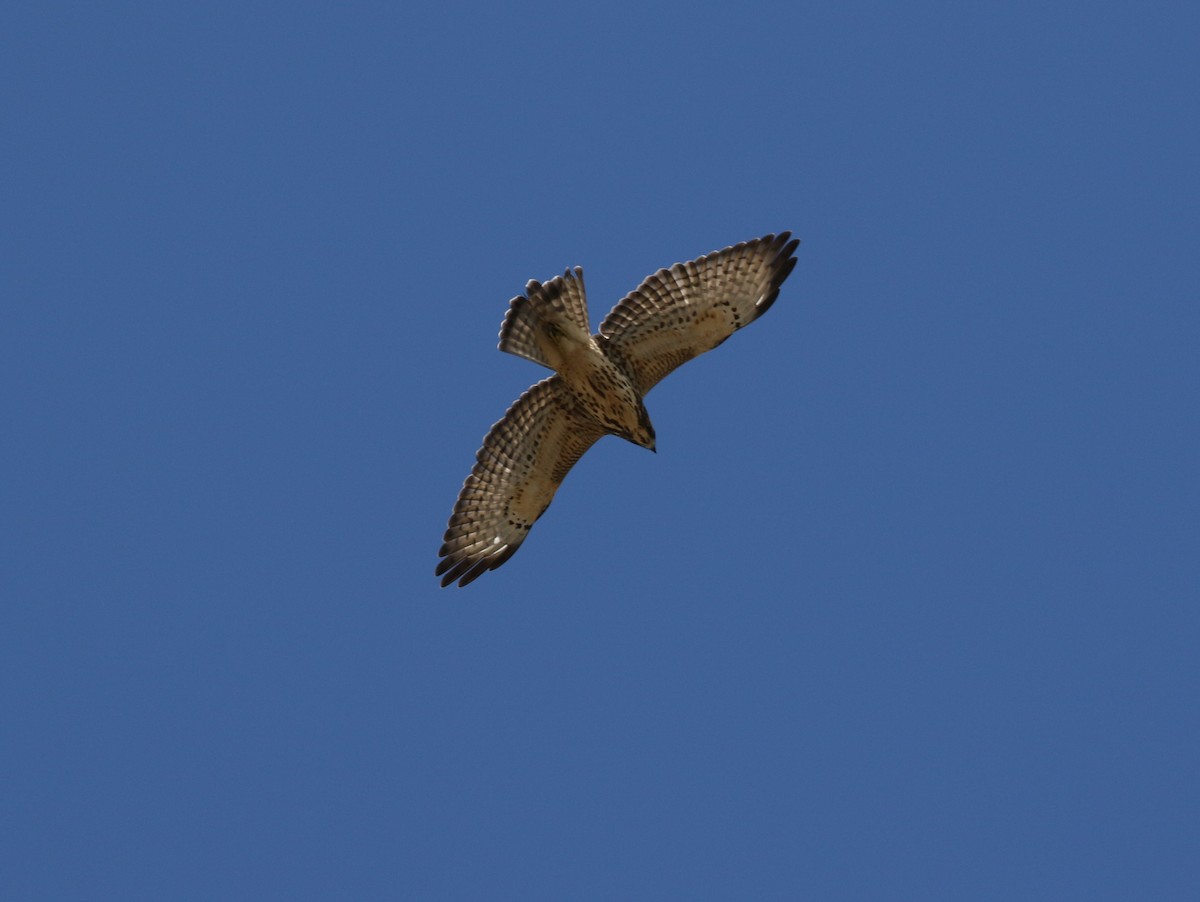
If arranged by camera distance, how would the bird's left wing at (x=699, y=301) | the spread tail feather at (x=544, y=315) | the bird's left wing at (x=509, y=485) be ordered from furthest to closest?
the bird's left wing at (x=509, y=485) < the bird's left wing at (x=699, y=301) < the spread tail feather at (x=544, y=315)

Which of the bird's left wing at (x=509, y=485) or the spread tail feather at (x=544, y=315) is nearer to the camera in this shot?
the spread tail feather at (x=544, y=315)

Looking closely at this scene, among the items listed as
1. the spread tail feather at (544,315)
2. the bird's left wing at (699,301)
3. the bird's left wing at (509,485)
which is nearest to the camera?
the spread tail feather at (544,315)

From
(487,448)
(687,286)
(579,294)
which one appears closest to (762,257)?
(687,286)

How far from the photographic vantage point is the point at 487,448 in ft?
46.9

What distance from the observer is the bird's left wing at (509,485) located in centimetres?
1413

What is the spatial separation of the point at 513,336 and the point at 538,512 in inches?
82.1

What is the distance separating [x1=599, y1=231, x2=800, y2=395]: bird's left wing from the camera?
13414 millimetres

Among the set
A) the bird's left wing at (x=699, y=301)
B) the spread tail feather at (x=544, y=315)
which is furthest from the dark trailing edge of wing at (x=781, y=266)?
the spread tail feather at (x=544, y=315)

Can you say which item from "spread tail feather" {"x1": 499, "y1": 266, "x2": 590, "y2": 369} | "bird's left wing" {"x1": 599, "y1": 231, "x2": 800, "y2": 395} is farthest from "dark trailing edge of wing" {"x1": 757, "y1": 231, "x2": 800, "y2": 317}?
"spread tail feather" {"x1": 499, "y1": 266, "x2": 590, "y2": 369}

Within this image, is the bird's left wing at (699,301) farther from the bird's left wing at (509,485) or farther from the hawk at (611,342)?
the bird's left wing at (509,485)

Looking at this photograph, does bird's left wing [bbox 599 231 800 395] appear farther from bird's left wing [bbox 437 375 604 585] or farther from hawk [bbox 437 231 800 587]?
bird's left wing [bbox 437 375 604 585]

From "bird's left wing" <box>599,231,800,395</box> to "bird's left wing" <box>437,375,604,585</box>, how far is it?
3.15 ft

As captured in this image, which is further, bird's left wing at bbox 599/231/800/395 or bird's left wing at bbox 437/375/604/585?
bird's left wing at bbox 437/375/604/585

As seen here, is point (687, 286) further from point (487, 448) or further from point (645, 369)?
point (487, 448)
